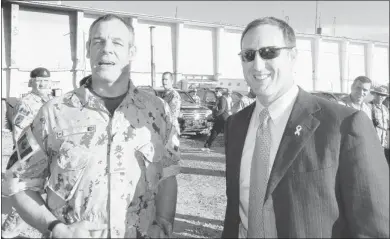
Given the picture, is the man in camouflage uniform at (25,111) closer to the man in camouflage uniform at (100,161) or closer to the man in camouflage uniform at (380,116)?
the man in camouflage uniform at (100,161)

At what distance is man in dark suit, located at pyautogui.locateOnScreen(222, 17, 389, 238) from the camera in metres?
1.85

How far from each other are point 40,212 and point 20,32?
25.8m

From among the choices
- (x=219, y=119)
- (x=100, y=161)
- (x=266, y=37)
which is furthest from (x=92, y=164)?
(x=219, y=119)

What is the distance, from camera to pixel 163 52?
2978 cm

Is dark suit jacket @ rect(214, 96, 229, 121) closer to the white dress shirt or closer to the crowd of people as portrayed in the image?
the crowd of people

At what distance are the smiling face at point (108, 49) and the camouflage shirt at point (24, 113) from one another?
335cm

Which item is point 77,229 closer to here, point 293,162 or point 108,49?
point 108,49

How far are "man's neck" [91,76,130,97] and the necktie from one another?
0.93m

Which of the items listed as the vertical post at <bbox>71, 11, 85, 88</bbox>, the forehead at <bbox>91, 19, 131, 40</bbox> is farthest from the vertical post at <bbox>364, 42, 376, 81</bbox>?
the forehead at <bbox>91, 19, 131, 40</bbox>

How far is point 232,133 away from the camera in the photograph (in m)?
2.44

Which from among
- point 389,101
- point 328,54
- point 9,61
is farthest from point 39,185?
point 328,54

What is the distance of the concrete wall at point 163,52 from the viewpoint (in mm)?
24797

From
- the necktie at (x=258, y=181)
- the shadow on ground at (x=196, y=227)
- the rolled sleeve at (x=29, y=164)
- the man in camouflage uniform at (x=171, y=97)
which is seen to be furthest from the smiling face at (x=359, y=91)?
the rolled sleeve at (x=29, y=164)

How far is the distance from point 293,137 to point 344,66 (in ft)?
129
